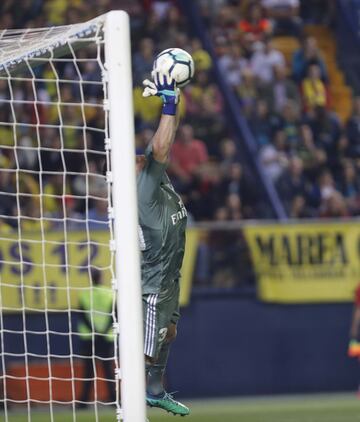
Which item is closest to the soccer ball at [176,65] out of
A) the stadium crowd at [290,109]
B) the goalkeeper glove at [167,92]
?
the goalkeeper glove at [167,92]

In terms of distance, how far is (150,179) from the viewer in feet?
24.8

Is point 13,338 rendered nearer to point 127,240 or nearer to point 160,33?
point 160,33

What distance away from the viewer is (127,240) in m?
6.77

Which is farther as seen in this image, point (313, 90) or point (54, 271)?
point (313, 90)

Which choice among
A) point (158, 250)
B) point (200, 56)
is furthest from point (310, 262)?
point (158, 250)

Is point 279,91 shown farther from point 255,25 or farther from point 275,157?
point 255,25

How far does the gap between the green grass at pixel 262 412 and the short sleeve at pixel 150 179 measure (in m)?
4.48

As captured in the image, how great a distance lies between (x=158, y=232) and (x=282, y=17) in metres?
13.9

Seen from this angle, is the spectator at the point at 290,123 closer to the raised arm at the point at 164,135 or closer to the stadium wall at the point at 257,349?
the stadium wall at the point at 257,349

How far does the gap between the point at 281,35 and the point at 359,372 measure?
6.43m

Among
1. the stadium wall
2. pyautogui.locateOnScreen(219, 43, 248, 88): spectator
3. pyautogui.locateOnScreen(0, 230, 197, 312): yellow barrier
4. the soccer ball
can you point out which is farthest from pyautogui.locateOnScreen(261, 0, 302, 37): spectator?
the soccer ball

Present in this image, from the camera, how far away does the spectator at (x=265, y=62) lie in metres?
19.3

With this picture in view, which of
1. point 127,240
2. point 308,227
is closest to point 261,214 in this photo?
point 308,227

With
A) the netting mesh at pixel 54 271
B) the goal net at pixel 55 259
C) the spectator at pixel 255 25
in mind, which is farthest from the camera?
the spectator at pixel 255 25
